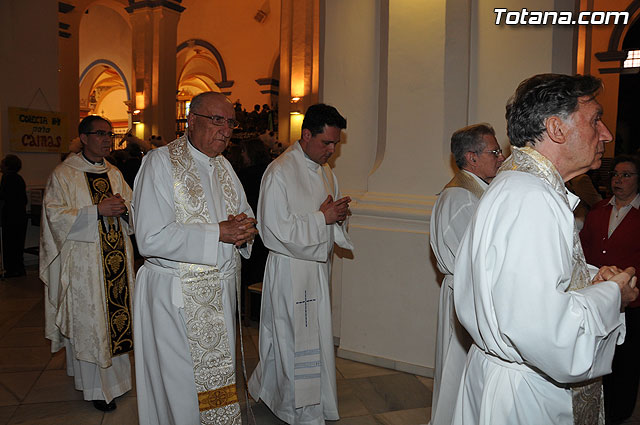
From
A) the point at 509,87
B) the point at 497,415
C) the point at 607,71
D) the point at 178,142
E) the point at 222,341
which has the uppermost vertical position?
the point at 607,71

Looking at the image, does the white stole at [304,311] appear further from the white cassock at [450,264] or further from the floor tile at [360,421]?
the white cassock at [450,264]

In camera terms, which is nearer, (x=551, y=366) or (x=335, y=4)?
(x=551, y=366)

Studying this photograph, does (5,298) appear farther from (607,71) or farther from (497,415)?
(607,71)

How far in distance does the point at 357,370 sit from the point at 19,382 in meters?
2.90

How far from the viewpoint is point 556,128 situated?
167 cm

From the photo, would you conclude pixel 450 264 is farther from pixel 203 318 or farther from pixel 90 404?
pixel 90 404

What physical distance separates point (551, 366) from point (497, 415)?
0.33m

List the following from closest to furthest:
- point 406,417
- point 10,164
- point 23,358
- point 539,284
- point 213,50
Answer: point 539,284
point 406,417
point 23,358
point 10,164
point 213,50

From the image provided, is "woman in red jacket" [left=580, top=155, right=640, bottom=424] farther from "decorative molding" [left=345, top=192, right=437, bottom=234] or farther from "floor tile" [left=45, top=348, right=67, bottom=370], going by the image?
"floor tile" [left=45, top=348, right=67, bottom=370]

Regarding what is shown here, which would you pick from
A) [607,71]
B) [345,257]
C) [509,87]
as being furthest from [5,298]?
[607,71]

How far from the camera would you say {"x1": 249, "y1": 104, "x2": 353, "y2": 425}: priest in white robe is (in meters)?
3.57

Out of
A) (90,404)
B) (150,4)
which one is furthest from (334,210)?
(150,4)

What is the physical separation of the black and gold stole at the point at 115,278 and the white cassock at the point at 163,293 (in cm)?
119

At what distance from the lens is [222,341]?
304cm
